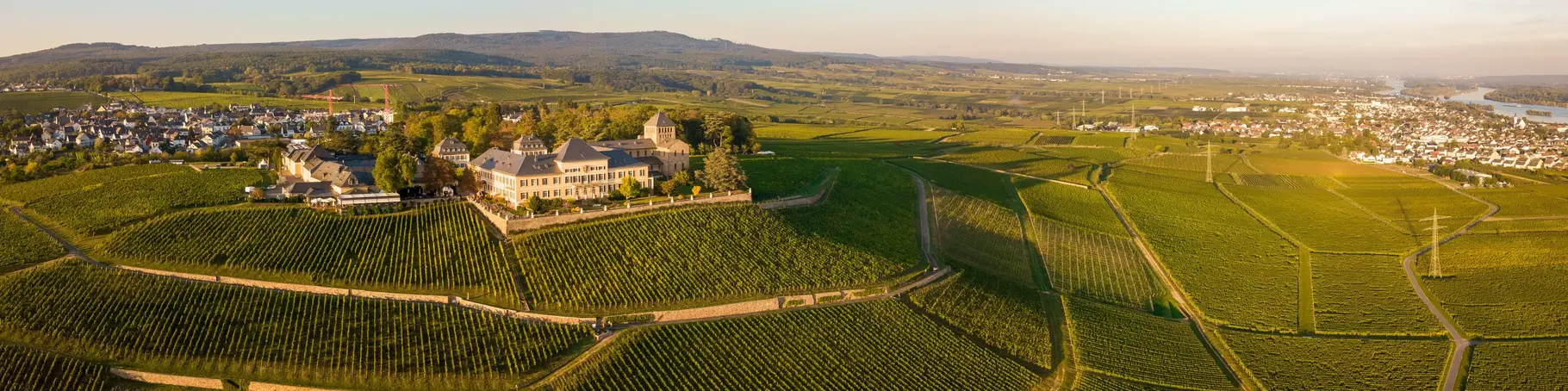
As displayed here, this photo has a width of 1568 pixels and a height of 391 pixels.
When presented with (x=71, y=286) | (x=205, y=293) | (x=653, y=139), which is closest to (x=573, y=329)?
(x=205, y=293)

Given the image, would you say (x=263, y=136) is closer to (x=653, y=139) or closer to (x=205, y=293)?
(x=653, y=139)

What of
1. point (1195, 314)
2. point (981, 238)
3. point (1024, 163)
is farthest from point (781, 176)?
point (1024, 163)

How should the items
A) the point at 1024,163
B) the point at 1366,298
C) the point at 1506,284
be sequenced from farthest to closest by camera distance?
the point at 1024,163, the point at 1506,284, the point at 1366,298

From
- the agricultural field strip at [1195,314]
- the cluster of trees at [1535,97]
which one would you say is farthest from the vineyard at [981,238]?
the cluster of trees at [1535,97]

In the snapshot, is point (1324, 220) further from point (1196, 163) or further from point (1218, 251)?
point (1196, 163)

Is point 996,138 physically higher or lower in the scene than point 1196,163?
higher

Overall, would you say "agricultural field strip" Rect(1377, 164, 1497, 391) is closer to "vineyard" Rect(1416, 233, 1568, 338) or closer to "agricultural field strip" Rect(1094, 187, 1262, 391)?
"vineyard" Rect(1416, 233, 1568, 338)

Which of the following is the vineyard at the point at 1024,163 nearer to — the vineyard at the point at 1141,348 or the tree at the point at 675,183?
the vineyard at the point at 1141,348
